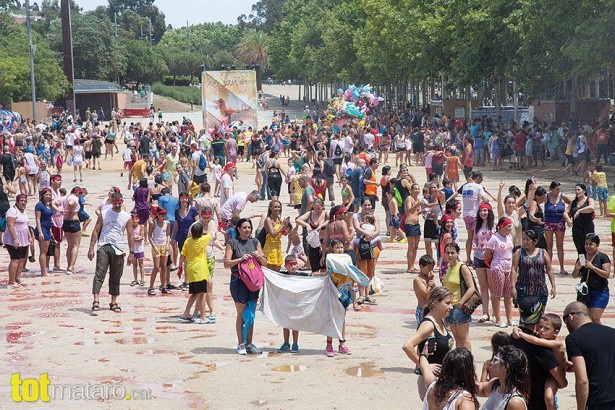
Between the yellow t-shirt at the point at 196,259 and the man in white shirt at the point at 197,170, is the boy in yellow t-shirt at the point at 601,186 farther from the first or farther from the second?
the yellow t-shirt at the point at 196,259

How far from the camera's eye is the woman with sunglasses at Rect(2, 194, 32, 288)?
16.6 m

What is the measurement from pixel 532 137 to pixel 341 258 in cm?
2580

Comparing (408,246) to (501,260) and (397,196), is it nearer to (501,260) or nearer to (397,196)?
(397,196)

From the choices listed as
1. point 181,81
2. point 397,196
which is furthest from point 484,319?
point 181,81

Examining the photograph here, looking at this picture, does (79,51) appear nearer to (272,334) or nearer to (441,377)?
(272,334)

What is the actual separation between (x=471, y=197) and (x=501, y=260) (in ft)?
15.0

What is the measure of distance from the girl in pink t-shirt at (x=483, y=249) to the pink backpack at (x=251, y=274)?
9.75 ft

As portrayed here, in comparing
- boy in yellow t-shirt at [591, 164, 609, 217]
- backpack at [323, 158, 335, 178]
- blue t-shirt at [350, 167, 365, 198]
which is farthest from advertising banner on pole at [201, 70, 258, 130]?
boy in yellow t-shirt at [591, 164, 609, 217]

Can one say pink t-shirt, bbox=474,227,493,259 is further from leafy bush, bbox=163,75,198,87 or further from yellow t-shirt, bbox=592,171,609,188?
leafy bush, bbox=163,75,198,87

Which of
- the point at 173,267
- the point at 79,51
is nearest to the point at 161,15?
the point at 79,51

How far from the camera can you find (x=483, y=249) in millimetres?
13625

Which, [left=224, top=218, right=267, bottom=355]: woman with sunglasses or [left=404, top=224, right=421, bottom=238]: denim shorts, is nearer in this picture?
[left=224, top=218, right=267, bottom=355]: woman with sunglasses

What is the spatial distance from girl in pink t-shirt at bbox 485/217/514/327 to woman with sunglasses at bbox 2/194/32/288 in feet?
24.5

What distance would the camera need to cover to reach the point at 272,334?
13.4m
